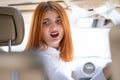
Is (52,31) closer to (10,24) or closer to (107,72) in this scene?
(10,24)

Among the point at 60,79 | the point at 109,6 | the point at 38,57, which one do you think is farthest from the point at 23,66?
the point at 109,6

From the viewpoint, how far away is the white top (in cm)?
169

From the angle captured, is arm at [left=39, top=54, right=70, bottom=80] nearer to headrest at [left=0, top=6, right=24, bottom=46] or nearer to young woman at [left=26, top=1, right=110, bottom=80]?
young woman at [left=26, top=1, right=110, bottom=80]

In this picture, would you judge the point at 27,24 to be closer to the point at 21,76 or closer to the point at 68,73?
the point at 68,73

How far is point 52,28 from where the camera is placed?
6.10ft

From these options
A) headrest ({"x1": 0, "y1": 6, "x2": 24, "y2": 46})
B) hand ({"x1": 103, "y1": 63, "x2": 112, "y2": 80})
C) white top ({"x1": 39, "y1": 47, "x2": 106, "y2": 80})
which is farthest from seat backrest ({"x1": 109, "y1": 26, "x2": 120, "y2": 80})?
headrest ({"x1": 0, "y1": 6, "x2": 24, "y2": 46})

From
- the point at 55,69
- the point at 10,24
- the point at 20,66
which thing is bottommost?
the point at 55,69

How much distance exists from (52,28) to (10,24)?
331mm

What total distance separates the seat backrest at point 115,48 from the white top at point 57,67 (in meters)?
0.42

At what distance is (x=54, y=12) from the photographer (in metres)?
1.87

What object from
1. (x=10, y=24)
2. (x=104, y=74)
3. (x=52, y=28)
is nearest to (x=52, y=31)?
(x=52, y=28)

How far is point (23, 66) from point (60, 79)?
0.59 metres

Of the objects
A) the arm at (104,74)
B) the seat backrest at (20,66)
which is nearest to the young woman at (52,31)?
the arm at (104,74)

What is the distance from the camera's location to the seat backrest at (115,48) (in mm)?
1175
